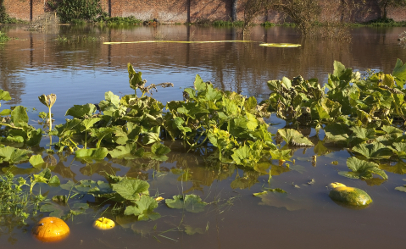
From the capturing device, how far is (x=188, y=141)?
10.2 feet

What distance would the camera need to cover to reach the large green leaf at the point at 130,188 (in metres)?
1.98

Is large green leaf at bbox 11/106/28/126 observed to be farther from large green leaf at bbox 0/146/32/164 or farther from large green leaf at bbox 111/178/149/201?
large green leaf at bbox 111/178/149/201

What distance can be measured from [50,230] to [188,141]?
1.46 m

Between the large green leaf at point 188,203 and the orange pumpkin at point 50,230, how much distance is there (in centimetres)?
51

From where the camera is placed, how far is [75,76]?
20.3 feet

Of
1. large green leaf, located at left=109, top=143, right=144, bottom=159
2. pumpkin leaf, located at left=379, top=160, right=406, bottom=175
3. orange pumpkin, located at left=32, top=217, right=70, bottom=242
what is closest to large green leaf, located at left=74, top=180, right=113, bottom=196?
orange pumpkin, located at left=32, top=217, right=70, bottom=242

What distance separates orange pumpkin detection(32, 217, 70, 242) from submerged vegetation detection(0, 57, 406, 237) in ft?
0.31

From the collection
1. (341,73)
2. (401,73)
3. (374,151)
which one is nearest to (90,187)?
(374,151)

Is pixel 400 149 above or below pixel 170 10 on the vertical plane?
below

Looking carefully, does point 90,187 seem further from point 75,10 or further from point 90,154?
point 75,10

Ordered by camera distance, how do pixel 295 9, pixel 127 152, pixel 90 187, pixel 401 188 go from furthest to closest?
pixel 295 9, pixel 127 152, pixel 401 188, pixel 90 187

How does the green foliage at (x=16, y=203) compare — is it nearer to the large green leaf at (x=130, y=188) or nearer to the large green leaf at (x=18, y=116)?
the large green leaf at (x=130, y=188)

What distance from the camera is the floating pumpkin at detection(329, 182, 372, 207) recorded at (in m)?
2.13

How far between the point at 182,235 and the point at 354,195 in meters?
0.94
